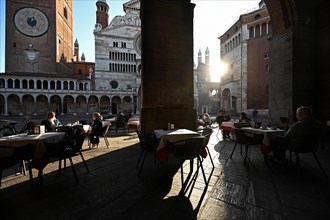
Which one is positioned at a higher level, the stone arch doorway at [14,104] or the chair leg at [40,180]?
the stone arch doorway at [14,104]

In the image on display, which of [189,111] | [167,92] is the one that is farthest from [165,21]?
[189,111]

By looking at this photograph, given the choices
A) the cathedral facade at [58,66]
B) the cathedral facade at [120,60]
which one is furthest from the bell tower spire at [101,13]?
the cathedral facade at [58,66]

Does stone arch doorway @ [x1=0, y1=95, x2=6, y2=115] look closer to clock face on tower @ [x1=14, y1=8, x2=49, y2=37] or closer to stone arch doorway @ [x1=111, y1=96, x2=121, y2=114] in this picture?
clock face on tower @ [x1=14, y1=8, x2=49, y2=37]

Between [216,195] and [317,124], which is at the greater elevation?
[317,124]

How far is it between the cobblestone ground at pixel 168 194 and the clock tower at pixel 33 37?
4048 centimetres

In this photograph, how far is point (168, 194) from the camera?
2295 mm

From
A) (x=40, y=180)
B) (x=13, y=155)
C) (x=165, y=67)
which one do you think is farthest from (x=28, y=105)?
(x=40, y=180)

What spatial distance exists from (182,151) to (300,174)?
226 cm

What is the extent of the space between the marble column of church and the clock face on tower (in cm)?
4204

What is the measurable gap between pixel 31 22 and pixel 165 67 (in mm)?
44431

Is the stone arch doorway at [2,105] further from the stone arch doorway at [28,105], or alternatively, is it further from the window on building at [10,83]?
the stone arch doorway at [28,105]

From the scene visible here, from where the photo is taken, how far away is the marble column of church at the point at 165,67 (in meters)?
4.93

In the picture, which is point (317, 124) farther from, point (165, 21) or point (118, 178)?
point (165, 21)

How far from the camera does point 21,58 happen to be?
109ft
